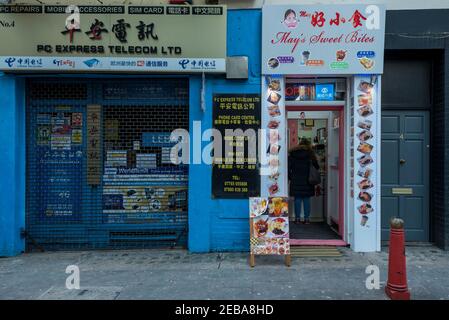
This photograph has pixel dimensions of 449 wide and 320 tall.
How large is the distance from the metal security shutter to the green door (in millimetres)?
3660

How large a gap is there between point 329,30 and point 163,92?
3.07 meters

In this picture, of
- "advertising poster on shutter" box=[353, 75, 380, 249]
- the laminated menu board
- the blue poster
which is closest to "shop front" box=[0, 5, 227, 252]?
the laminated menu board

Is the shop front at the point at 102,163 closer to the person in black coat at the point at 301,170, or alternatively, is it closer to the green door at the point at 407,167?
the person in black coat at the point at 301,170

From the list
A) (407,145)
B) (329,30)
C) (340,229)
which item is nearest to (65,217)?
(340,229)

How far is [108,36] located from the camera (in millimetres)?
7094

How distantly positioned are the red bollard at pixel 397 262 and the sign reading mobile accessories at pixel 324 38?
3220 millimetres

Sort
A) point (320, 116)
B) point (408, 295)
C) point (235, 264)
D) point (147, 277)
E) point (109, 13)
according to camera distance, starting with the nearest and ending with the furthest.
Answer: point (408, 295) < point (147, 277) < point (235, 264) < point (109, 13) < point (320, 116)

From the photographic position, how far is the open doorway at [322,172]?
811 cm

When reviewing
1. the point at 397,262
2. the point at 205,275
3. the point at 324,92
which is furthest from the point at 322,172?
the point at 397,262

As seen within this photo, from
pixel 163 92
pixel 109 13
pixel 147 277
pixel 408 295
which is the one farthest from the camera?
pixel 163 92

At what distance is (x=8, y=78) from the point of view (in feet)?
24.1

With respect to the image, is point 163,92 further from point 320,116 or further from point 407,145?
point 407,145

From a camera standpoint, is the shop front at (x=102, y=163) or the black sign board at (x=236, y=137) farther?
the shop front at (x=102, y=163)

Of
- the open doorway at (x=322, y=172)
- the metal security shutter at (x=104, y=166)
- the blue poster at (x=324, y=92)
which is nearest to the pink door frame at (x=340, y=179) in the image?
the open doorway at (x=322, y=172)
